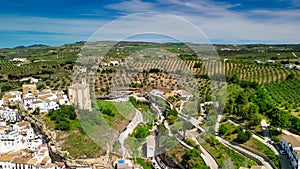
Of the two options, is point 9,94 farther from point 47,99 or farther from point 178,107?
point 178,107

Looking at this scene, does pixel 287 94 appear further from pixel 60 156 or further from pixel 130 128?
pixel 60 156

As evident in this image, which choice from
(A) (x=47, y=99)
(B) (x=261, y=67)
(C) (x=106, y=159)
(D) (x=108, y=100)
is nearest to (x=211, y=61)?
(B) (x=261, y=67)

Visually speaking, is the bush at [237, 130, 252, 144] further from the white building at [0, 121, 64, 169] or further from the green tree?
the white building at [0, 121, 64, 169]

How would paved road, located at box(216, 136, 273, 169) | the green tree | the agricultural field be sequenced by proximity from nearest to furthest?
paved road, located at box(216, 136, 273, 169) → the green tree → the agricultural field

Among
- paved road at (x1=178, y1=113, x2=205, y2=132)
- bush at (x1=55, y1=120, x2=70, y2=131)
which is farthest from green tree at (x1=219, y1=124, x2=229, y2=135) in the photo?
bush at (x1=55, y1=120, x2=70, y2=131)

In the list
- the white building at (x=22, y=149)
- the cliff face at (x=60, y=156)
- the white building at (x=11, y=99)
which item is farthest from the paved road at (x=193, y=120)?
the white building at (x=11, y=99)

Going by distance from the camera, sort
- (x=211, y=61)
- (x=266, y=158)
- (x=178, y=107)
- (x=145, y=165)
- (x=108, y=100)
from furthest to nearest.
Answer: (x=211, y=61) < (x=108, y=100) < (x=178, y=107) < (x=145, y=165) < (x=266, y=158)

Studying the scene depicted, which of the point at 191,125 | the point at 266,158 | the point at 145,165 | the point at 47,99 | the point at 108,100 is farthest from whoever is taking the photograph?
the point at 108,100

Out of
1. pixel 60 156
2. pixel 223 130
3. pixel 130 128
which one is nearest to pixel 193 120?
pixel 223 130

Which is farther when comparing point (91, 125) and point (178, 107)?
point (178, 107)
